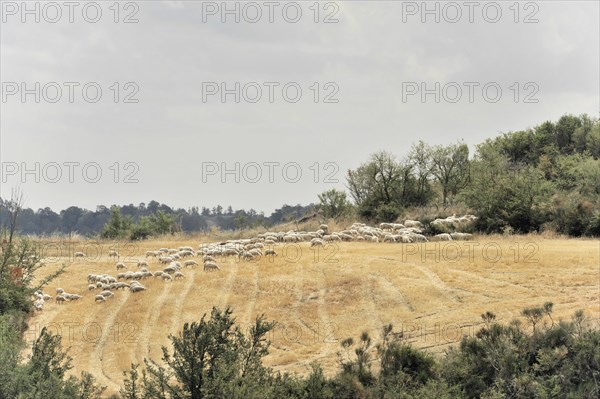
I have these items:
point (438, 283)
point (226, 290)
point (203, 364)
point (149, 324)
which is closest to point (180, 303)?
point (149, 324)

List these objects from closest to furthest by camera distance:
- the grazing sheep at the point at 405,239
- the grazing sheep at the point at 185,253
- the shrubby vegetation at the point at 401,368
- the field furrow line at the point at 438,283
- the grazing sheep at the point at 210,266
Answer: the shrubby vegetation at the point at 401,368 → the field furrow line at the point at 438,283 → the grazing sheep at the point at 210,266 → the grazing sheep at the point at 185,253 → the grazing sheep at the point at 405,239

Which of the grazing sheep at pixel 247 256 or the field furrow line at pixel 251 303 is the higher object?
the grazing sheep at pixel 247 256

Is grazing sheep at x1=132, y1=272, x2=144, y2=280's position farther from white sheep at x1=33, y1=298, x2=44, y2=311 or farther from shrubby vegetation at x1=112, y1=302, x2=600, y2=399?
shrubby vegetation at x1=112, y1=302, x2=600, y2=399

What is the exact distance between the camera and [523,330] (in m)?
20.1

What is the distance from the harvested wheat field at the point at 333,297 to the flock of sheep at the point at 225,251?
0.51 metres

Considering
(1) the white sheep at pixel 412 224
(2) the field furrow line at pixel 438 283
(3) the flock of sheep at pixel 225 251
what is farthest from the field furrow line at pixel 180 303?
(1) the white sheep at pixel 412 224

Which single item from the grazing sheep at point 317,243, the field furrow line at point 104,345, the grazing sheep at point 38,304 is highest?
the grazing sheep at point 317,243

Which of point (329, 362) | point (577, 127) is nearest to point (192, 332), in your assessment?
point (329, 362)

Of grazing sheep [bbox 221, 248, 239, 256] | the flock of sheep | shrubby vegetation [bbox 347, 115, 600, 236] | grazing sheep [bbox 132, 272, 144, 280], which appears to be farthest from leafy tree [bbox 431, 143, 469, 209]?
grazing sheep [bbox 132, 272, 144, 280]

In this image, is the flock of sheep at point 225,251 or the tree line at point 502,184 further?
the tree line at point 502,184

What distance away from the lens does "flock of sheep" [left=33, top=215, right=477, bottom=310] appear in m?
30.4

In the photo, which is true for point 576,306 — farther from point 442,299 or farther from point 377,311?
point 377,311

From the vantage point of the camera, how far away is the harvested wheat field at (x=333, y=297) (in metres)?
22.6

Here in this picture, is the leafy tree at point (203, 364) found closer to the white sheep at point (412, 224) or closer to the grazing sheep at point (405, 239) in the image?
the grazing sheep at point (405, 239)
